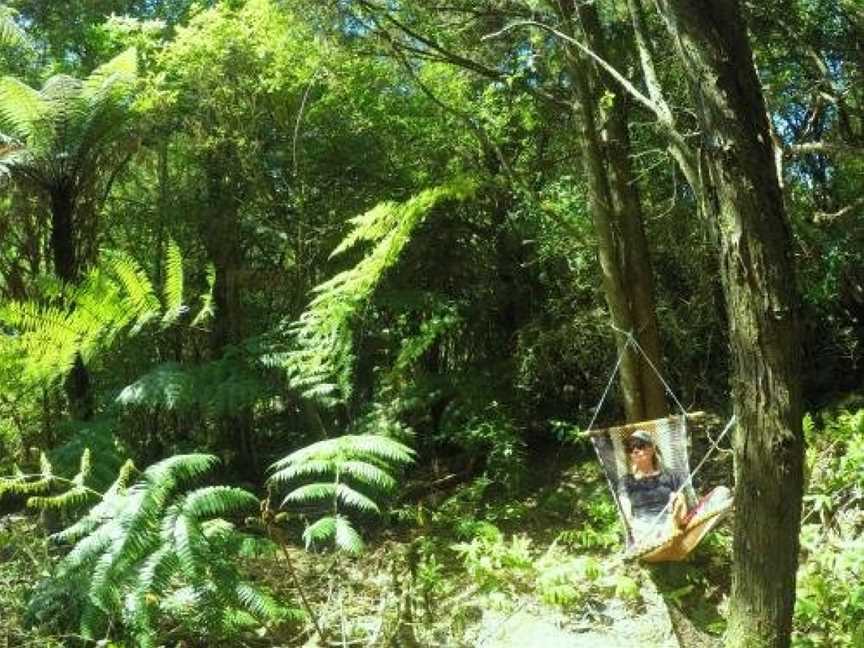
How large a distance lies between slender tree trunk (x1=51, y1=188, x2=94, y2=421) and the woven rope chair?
11.8ft

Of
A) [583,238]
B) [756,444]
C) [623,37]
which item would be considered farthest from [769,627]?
[623,37]

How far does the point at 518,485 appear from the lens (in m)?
5.32

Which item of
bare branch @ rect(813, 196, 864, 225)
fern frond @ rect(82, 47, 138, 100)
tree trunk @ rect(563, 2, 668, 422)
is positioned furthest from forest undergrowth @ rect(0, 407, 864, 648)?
fern frond @ rect(82, 47, 138, 100)

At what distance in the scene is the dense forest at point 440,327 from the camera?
3.27m

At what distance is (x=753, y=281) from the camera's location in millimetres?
2393

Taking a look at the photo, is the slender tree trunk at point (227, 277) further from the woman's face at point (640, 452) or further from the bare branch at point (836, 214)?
the bare branch at point (836, 214)

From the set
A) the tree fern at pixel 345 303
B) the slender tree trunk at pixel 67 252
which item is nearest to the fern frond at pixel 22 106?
the slender tree trunk at pixel 67 252

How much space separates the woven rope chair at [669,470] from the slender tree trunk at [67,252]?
11.8ft

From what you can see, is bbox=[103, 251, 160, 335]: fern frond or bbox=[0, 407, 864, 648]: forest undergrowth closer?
bbox=[0, 407, 864, 648]: forest undergrowth

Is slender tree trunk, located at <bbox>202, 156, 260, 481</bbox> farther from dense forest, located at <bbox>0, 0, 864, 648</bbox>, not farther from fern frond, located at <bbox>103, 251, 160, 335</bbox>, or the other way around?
fern frond, located at <bbox>103, 251, 160, 335</bbox>

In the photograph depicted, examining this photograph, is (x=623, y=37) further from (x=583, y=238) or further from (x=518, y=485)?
(x=518, y=485)

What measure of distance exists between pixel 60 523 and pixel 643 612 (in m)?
3.31

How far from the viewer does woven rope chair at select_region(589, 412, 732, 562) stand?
3496 millimetres

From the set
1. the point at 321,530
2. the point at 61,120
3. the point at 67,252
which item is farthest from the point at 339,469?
the point at 61,120
